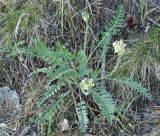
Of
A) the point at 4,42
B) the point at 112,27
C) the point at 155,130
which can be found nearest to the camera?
the point at 155,130

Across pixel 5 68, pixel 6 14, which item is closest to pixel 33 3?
pixel 6 14

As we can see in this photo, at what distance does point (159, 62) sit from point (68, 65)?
2.16 feet

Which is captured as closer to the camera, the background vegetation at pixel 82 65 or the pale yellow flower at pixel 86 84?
the pale yellow flower at pixel 86 84

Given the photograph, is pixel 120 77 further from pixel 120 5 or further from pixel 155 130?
pixel 120 5

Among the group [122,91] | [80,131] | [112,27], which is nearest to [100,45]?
[112,27]

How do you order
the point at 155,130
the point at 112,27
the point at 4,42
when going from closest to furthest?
the point at 155,130, the point at 112,27, the point at 4,42

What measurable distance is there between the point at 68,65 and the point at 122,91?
422 millimetres

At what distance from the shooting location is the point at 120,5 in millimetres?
3475

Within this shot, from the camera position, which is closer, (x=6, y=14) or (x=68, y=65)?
(x=68, y=65)

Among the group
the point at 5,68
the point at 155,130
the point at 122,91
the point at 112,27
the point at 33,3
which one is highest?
the point at 33,3

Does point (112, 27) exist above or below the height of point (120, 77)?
above

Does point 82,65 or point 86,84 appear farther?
point 82,65

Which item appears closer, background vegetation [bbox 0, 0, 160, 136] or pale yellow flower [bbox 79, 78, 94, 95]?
pale yellow flower [bbox 79, 78, 94, 95]

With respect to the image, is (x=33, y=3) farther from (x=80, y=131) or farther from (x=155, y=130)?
(x=155, y=130)
